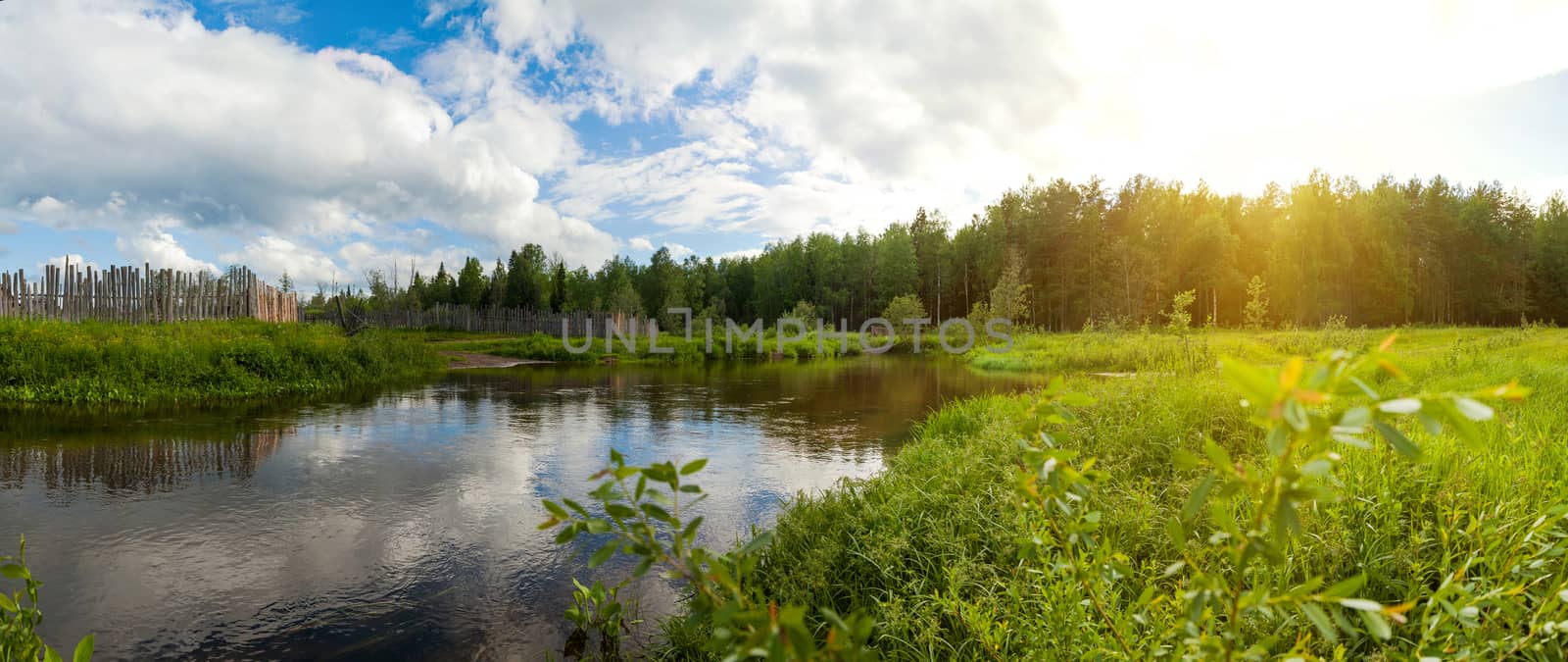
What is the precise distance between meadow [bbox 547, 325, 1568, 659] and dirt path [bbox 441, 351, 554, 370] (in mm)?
19867

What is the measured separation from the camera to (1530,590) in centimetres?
277

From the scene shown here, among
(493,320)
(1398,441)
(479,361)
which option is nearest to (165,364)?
(479,361)

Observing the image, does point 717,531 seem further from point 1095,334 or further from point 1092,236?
point 1092,236

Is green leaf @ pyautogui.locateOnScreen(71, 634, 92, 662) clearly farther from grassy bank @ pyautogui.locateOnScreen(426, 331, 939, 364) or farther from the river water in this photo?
grassy bank @ pyautogui.locateOnScreen(426, 331, 939, 364)

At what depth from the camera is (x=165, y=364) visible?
Answer: 42.9 feet

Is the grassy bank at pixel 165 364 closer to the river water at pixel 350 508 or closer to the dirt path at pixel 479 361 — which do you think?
the river water at pixel 350 508

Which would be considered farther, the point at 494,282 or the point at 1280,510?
the point at 494,282

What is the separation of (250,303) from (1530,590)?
2757cm

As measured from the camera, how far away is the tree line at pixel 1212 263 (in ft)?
141

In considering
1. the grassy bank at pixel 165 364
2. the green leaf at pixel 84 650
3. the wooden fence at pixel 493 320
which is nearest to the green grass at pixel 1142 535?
the green leaf at pixel 84 650

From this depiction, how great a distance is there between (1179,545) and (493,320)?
3922 centimetres

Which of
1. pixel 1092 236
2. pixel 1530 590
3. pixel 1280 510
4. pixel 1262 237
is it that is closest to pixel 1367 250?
pixel 1262 237

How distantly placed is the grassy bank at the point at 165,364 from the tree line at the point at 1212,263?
82.8 ft

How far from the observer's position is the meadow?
1042mm
